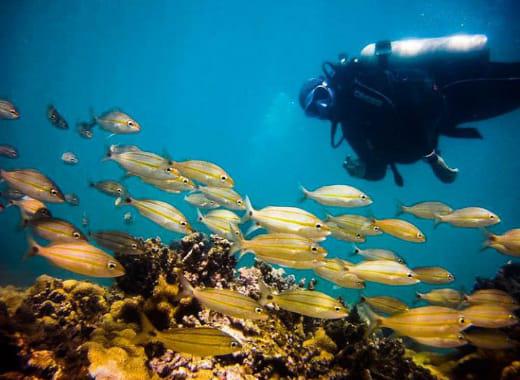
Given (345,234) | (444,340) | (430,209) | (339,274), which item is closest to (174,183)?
(339,274)

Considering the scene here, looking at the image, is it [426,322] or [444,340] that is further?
[444,340]

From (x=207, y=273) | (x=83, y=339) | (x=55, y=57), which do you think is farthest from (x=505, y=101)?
(x=55, y=57)

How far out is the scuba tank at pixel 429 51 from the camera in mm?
9212

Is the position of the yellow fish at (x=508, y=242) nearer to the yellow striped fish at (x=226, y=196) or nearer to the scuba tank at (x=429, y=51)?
the yellow striped fish at (x=226, y=196)

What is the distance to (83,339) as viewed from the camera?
166 inches

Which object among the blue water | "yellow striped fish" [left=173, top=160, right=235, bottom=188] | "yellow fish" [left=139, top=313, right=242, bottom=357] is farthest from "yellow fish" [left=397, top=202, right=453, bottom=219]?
"yellow fish" [left=139, top=313, right=242, bottom=357]

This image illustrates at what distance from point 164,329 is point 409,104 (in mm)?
7867

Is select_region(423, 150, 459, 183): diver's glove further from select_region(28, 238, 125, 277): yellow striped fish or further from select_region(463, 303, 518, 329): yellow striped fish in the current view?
select_region(28, 238, 125, 277): yellow striped fish

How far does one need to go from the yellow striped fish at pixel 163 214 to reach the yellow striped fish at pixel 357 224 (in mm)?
2681

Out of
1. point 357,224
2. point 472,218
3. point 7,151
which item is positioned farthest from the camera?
point 7,151

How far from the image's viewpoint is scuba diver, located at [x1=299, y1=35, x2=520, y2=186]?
834cm

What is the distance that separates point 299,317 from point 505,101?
8.85m

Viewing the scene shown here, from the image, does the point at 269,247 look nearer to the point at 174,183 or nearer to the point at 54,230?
the point at 174,183

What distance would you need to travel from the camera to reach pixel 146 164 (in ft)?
15.4
